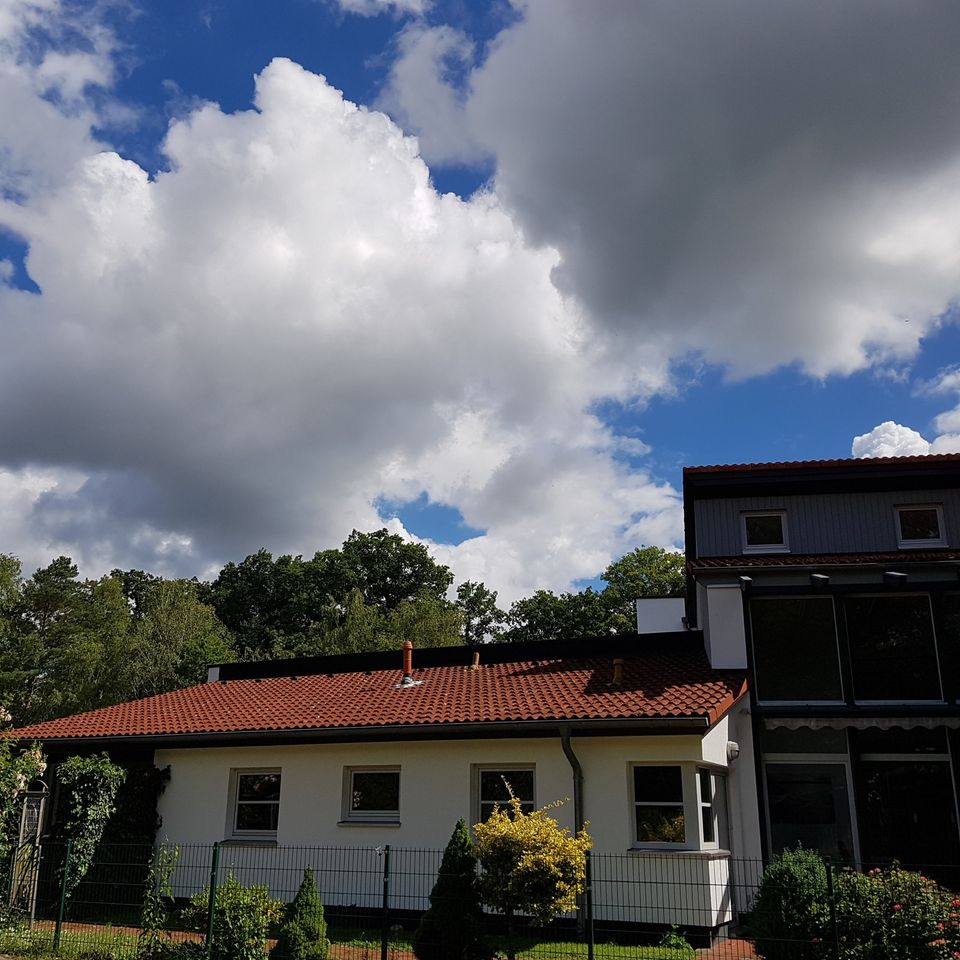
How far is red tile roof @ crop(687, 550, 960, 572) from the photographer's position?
18.2m

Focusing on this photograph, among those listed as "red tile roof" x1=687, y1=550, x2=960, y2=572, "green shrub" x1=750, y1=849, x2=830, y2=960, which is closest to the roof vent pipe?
"red tile roof" x1=687, y1=550, x2=960, y2=572

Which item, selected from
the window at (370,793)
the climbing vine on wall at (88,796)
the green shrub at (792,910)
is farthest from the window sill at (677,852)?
the climbing vine on wall at (88,796)

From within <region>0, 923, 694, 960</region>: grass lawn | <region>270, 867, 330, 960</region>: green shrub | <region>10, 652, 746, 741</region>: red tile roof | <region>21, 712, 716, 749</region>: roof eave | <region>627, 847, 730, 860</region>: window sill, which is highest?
<region>10, 652, 746, 741</region>: red tile roof

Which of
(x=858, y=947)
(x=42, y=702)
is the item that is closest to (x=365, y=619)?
(x=42, y=702)

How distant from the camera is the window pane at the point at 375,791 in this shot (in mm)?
17047

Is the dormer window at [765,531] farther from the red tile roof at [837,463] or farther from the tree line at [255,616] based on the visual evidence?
the tree line at [255,616]

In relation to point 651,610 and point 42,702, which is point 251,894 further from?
point 42,702

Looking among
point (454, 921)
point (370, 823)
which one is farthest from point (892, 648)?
point (454, 921)

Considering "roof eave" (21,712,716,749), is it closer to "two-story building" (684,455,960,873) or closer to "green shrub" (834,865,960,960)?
"two-story building" (684,455,960,873)

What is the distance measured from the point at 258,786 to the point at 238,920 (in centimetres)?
718

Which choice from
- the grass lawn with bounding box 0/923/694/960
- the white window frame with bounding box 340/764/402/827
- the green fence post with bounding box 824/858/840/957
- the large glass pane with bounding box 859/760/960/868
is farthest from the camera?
the large glass pane with bounding box 859/760/960/868

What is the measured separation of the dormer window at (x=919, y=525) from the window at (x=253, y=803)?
14.8 m

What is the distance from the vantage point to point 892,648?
18547 mm

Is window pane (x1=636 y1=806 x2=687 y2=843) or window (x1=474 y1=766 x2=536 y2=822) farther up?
window (x1=474 y1=766 x2=536 y2=822)
